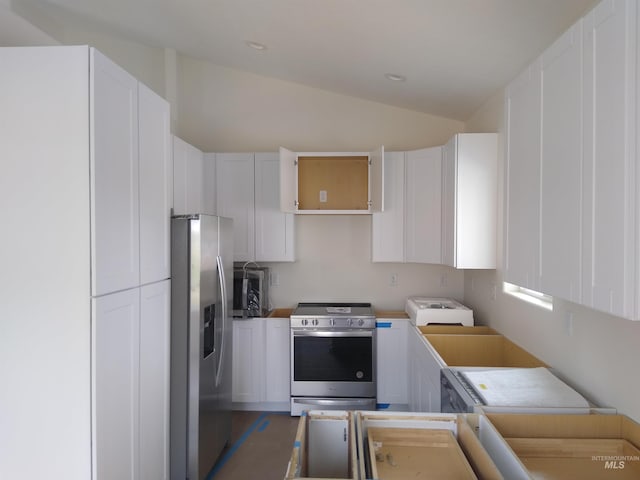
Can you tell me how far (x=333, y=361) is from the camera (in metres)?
3.14

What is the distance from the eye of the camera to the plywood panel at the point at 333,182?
3.39 m

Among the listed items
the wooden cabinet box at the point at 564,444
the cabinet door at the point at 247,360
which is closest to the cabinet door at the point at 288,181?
the cabinet door at the point at 247,360

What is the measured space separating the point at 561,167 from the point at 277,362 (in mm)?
2797

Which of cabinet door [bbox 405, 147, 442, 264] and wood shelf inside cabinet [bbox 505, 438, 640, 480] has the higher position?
cabinet door [bbox 405, 147, 442, 264]

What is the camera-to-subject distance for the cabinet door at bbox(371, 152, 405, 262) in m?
3.24

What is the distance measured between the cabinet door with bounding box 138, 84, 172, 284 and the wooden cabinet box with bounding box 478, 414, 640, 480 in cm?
177

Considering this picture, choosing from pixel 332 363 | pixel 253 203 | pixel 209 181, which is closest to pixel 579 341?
pixel 332 363

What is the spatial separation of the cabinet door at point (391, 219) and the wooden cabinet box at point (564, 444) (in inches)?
77.7

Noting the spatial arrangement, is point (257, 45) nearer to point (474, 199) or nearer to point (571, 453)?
point (474, 199)

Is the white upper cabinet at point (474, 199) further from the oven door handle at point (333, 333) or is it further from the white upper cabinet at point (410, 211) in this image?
the oven door handle at point (333, 333)

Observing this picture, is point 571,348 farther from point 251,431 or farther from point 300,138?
point 300,138

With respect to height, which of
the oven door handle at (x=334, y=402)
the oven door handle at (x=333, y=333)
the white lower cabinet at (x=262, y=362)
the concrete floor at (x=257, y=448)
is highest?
the oven door handle at (x=333, y=333)

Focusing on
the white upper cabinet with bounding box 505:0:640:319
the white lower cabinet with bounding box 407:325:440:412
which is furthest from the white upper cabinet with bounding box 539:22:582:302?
the white lower cabinet with bounding box 407:325:440:412

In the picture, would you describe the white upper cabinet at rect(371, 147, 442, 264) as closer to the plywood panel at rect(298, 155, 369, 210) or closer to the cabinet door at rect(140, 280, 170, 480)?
the plywood panel at rect(298, 155, 369, 210)
